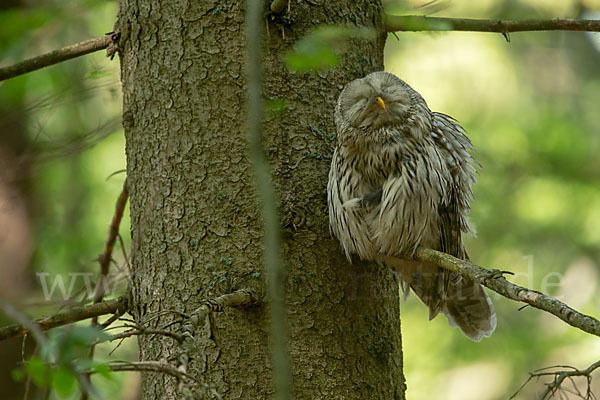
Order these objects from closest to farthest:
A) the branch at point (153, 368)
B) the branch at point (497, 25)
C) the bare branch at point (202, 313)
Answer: the branch at point (153, 368)
the bare branch at point (202, 313)
the branch at point (497, 25)

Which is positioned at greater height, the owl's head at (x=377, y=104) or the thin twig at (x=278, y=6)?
the thin twig at (x=278, y=6)

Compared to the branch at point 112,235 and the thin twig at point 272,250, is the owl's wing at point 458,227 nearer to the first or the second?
the branch at point 112,235

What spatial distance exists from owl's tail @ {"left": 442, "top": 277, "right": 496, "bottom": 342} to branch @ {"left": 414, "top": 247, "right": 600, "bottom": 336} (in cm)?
112

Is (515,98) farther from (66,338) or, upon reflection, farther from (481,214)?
(66,338)

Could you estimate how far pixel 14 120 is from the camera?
470cm

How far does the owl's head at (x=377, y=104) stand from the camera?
9.19ft

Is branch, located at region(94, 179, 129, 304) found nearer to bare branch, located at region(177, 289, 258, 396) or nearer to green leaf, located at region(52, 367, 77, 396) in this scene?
bare branch, located at region(177, 289, 258, 396)

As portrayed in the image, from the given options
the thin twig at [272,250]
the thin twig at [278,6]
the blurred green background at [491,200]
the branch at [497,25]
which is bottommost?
the thin twig at [272,250]

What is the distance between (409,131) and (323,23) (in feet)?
2.02

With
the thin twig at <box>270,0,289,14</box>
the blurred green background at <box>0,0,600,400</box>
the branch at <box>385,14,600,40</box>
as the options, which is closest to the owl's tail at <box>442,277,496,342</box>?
the branch at <box>385,14,600,40</box>

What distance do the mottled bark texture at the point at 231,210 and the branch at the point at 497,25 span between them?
1.37 feet

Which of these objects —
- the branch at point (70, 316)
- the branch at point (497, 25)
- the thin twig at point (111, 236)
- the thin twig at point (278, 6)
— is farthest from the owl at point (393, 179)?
the thin twig at point (111, 236)

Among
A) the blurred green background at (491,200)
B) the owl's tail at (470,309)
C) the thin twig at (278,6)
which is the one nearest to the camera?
the thin twig at (278,6)

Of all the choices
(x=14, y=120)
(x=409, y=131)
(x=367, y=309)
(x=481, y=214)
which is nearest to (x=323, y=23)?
(x=409, y=131)
